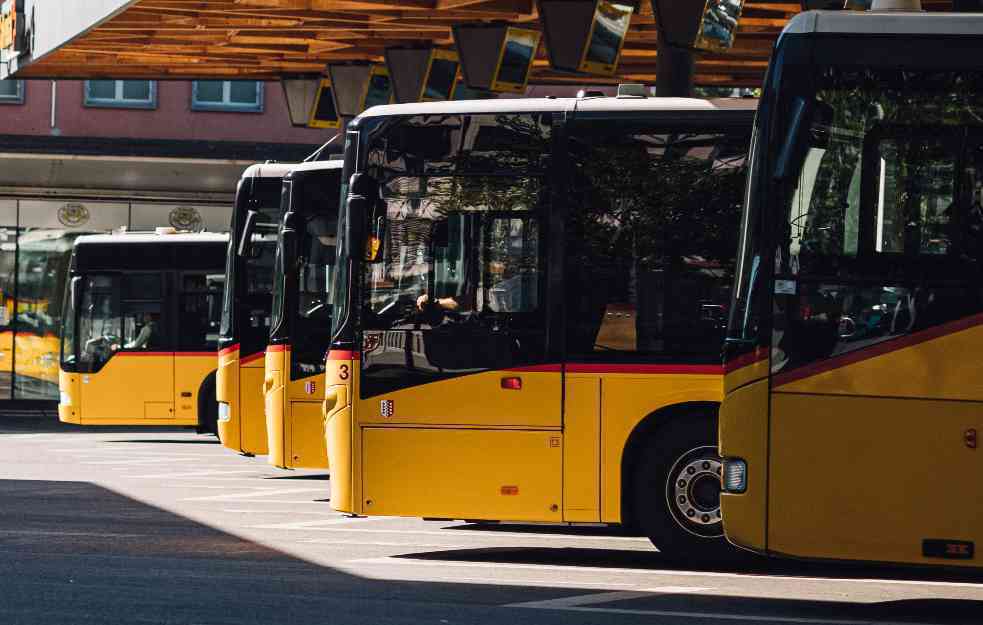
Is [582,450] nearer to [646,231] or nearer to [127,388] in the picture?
[646,231]

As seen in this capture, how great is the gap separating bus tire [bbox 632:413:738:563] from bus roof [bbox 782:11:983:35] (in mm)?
3115

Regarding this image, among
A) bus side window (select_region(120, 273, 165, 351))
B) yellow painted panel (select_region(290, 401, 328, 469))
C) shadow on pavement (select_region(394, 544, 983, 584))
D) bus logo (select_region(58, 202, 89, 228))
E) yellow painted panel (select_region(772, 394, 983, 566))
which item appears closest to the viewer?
yellow painted panel (select_region(772, 394, 983, 566))

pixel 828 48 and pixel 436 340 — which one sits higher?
pixel 828 48

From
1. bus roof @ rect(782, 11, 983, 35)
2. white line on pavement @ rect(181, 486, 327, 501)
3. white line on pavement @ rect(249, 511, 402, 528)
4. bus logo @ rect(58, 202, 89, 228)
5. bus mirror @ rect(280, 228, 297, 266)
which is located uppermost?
bus roof @ rect(782, 11, 983, 35)

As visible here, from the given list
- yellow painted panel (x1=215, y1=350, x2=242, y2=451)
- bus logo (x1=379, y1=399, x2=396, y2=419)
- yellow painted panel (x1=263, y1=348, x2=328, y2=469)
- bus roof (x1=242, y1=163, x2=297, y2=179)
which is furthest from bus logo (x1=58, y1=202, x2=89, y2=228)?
bus logo (x1=379, y1=399, x2=396, y2=419)

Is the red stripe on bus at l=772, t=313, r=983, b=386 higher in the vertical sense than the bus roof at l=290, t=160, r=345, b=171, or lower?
lower

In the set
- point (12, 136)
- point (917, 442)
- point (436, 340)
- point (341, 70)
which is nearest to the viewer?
point (917, 442)

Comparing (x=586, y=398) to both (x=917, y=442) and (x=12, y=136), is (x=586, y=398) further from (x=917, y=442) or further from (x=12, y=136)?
(x=12, y=136)

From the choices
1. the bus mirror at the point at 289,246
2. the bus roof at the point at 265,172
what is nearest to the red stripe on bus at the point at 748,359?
the bus mirror at the point at 289,246

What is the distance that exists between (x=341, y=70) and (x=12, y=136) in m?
11.8

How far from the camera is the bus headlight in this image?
32.6 feet

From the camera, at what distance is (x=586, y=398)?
1234 centimetres

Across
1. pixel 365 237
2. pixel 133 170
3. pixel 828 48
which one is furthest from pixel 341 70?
pixel 828 48

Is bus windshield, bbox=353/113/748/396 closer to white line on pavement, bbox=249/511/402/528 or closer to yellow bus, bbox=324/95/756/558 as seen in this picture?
yellow bus, bbox=324/95/756/558
